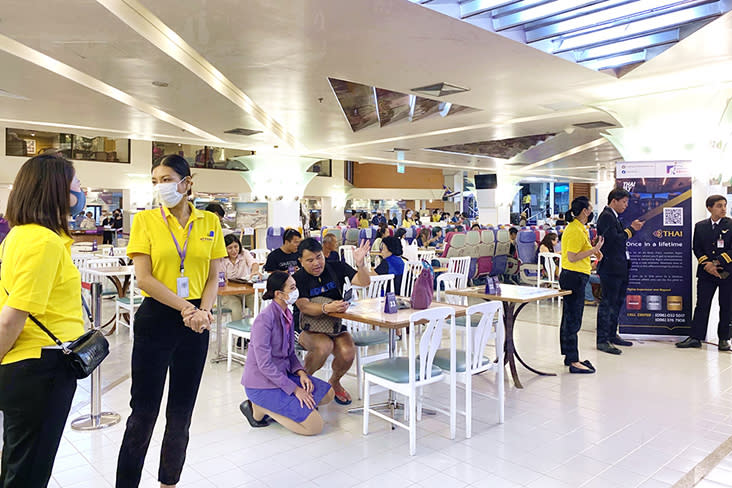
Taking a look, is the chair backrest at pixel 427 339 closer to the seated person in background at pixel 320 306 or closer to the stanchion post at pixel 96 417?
the seated person in background at pixel 320 306

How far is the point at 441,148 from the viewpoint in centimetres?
1309

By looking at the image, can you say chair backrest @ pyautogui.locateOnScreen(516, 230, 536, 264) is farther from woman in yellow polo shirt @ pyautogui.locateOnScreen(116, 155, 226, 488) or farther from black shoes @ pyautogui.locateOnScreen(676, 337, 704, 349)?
woman in yellow polo shirt @ pyautogui.locateOnScreen(116, 155, 226, 488)

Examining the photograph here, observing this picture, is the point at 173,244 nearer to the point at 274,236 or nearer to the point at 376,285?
the point at 376,285

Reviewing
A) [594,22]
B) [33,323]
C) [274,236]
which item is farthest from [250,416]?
[274,236]

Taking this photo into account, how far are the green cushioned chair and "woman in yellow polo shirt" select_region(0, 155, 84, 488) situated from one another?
6.50 feet

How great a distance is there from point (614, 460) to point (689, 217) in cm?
423

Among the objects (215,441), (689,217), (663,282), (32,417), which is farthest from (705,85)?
(32,417)

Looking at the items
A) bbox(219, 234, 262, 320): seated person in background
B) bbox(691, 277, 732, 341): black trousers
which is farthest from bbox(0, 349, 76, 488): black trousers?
bbox(691, 277, 732, 341): black trousers

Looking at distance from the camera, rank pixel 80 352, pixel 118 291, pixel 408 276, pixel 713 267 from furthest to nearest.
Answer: pixel 118 291, pixel 408 276, pixel 713 267, pixel 80 352

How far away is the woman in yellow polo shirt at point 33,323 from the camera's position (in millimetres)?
1692

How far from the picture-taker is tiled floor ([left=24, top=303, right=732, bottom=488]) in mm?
3021

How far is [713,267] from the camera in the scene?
234 inches

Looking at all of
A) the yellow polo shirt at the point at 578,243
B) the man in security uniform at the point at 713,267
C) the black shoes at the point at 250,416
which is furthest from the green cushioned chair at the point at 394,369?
the man in security uniform at the point at 713,267

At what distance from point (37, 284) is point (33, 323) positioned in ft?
0.48
